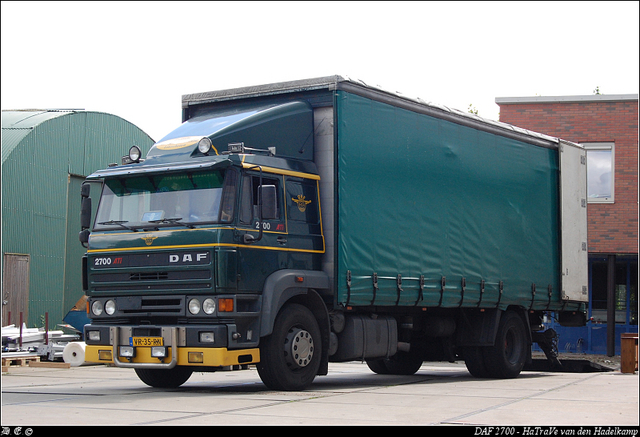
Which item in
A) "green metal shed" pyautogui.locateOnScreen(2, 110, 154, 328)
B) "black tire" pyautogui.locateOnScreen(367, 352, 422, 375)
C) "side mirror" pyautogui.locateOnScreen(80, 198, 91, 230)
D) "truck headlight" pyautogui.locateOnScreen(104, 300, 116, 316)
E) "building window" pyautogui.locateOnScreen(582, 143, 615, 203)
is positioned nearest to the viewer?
"truck headlight" pyautogui.locateOnScreen(104, 300, 116, 316)

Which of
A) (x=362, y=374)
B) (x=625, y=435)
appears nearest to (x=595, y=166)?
(x=362, y=374)

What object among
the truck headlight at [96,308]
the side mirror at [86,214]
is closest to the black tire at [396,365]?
the truck headlight at [96,308]

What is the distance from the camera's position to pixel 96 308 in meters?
12.8

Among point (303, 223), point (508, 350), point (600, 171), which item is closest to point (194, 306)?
point (303, 223)

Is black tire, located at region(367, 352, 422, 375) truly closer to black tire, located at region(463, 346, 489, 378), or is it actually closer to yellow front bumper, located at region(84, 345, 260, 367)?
black tire, located at region(463, 346, 489, 378)

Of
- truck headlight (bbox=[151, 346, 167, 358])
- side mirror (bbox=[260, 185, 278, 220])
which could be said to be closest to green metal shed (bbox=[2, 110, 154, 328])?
truck headlight (bbox=[151, 346, 167, 358])

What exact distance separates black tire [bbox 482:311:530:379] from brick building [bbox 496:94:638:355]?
8.87 meters

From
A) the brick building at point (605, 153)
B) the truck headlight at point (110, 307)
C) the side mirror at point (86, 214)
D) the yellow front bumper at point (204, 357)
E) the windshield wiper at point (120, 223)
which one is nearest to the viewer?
the yellow front bumper at point (204, 357)

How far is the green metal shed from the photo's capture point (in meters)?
24.2

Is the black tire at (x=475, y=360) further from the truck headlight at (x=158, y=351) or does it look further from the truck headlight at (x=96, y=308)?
the truck headlight at (x=96, y=308)

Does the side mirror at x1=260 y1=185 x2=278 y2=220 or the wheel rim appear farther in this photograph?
the wheel rim

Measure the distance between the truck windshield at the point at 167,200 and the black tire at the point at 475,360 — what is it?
260 inches

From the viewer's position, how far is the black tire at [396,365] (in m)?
17.5

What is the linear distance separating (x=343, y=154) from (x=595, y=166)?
1466cm
